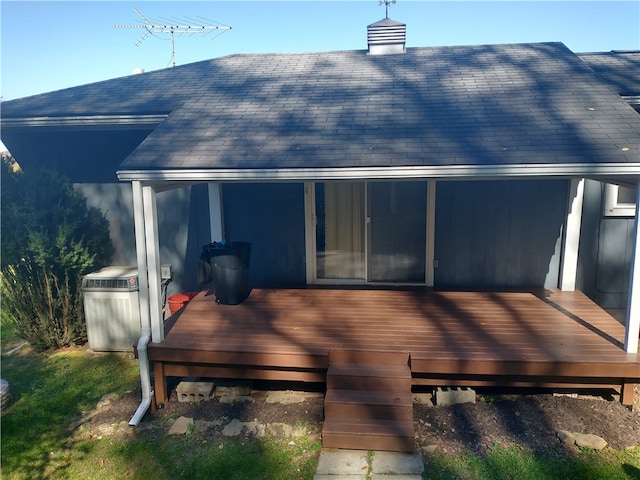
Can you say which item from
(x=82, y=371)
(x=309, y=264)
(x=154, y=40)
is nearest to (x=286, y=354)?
(x=309, y=264)

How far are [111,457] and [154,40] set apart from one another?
13533mm

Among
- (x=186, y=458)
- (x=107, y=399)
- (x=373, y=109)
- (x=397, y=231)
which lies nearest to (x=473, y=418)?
(x=186, y=458)

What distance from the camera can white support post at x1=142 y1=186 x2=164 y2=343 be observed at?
4598mm

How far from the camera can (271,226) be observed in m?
6.86

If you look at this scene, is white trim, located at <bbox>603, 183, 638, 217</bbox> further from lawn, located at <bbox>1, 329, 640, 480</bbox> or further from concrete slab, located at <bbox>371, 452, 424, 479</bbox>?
concrete slab, located at <bbox>371, 452, 424, 479</bbox>

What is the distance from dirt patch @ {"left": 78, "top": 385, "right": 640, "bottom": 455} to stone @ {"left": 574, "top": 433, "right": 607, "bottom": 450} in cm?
9

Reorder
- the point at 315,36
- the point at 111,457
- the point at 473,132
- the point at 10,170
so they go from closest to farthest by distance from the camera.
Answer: the point at 111,457 < the point at 473,132 < the point at 10,170 < the point at 315,36

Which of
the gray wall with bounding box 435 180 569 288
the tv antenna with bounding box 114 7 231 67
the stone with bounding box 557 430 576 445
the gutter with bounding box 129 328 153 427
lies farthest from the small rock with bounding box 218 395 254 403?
the tv antenna with bounding box 114 7 231 67

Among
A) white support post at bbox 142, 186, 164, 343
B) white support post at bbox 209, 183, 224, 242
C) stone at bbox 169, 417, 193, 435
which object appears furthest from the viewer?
white support post at bbox 209, 183, 224, 242

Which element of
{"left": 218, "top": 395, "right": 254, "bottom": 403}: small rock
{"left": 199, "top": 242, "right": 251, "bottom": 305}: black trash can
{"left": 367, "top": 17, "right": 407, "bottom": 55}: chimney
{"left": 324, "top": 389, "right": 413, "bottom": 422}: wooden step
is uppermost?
{"left": 367, "top": 17, "right": 407, "bottom": 55}: chimney

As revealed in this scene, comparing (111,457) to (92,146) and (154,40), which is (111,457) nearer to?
(92,146)

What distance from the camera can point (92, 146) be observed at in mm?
6875

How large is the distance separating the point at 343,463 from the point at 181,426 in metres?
1.62

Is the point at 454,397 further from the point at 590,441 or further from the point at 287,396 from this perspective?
the point at 287,396
